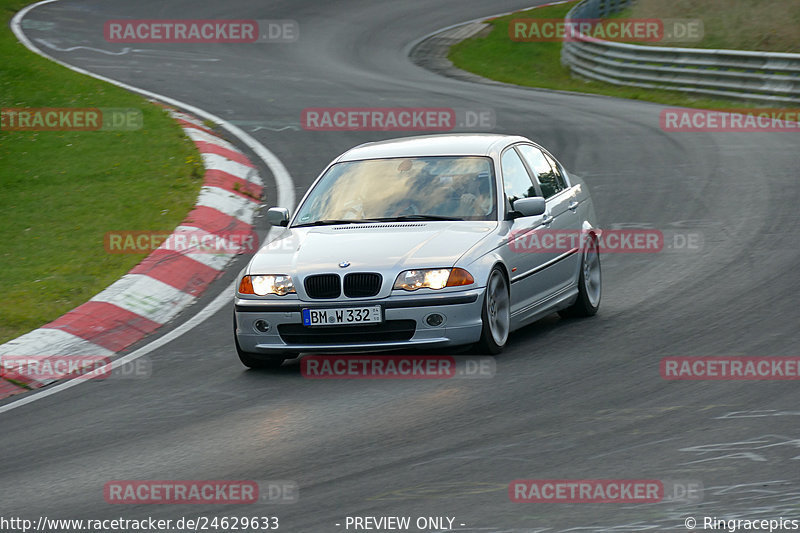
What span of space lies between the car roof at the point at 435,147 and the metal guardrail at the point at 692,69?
44.0ft

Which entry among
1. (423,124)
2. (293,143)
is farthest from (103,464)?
(423,124)

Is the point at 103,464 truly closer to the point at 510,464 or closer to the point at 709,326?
the point at 510,464

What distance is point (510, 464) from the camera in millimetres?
6090

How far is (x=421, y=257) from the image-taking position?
27.5 ft

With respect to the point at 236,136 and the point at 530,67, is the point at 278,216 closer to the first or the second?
the point at 236,136

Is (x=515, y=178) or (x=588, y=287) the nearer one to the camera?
(x=515, y=178)

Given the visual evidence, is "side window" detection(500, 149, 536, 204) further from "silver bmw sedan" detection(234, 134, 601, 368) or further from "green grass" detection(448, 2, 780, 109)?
"green grass" detection(448, 2, 780, 109)

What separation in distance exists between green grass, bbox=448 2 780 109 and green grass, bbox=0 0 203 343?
1014cm

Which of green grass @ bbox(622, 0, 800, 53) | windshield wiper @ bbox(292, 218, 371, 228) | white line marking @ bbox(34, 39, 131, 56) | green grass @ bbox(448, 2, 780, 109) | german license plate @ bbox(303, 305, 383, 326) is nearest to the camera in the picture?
german license plate @ bbox(303, 305, 383, 326)

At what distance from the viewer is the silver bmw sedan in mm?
8273

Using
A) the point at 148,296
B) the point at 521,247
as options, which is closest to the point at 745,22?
the point at 148,296

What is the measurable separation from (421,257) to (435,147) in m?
1.61

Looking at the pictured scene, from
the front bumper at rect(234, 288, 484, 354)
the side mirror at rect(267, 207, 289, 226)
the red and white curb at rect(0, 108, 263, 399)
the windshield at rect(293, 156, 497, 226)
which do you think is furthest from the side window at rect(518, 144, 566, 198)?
the red and white curb at rect(0, 108, 263, 399)

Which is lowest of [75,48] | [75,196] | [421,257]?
[75,48]
